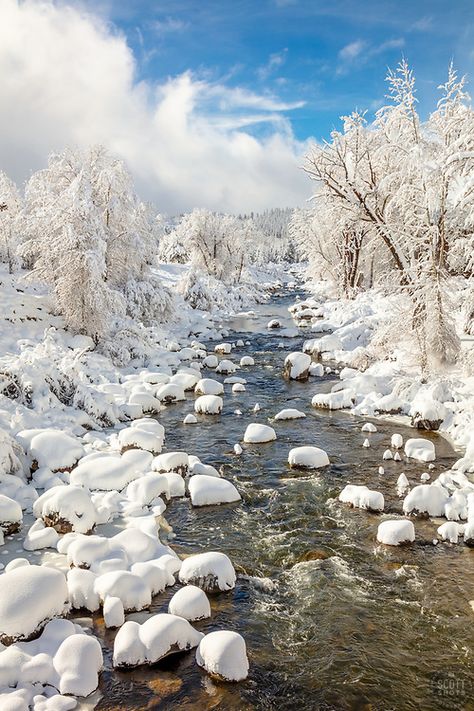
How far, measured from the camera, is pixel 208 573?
7043 millimetres

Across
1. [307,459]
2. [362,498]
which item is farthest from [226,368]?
[362,498]

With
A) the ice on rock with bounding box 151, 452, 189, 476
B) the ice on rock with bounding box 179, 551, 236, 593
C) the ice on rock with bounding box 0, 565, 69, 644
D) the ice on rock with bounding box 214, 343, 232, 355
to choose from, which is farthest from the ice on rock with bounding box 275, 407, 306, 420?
the ice on rock with bounding box 214, 343, 232, 355

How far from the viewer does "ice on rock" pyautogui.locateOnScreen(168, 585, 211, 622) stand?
248 inches

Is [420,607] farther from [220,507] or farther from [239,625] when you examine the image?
[220,507]

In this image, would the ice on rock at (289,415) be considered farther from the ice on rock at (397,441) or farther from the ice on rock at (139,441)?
the ice on rock at (139,441)

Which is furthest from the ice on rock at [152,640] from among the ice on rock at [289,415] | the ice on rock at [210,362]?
the ice on rock at [210,362]

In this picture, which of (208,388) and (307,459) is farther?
(208,388)

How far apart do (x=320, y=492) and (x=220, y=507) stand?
2.22 meters

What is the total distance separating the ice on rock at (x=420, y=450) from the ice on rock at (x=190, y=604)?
7181 millimetres

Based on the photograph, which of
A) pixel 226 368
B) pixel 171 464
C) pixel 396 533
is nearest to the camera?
pixel 396 533

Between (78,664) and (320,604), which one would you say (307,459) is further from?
(78,664)

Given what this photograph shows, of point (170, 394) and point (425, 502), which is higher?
point (170, 394)

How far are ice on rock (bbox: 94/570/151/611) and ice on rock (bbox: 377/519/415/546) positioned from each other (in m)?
4.09

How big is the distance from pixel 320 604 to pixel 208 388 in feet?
37.1
